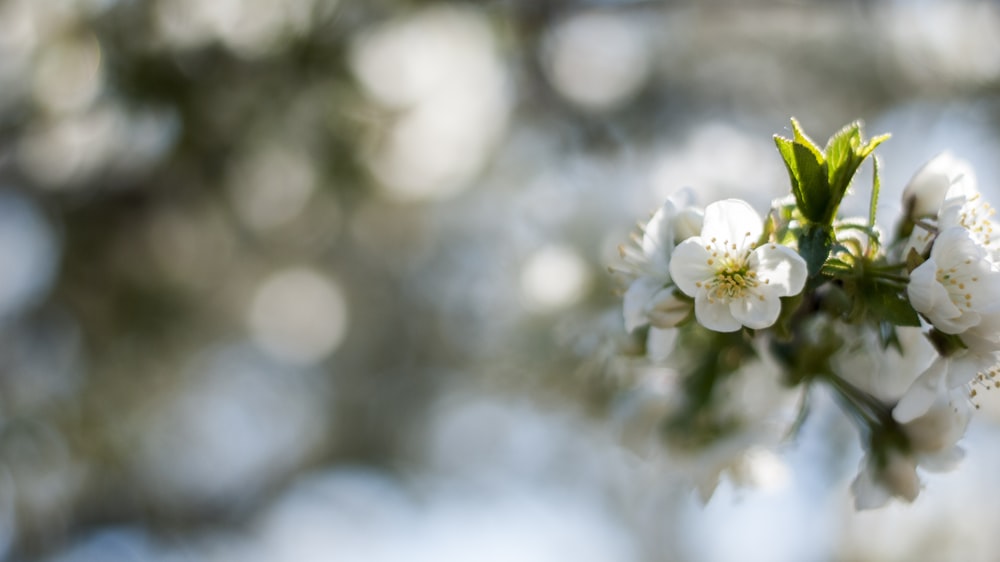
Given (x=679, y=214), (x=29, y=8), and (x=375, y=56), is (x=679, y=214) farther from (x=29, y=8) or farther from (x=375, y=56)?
(x=29, y=8)

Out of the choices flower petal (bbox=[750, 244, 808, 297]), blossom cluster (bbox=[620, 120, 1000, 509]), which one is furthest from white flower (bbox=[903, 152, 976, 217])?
flower petal (bbox=[750, 244, 808, 297])

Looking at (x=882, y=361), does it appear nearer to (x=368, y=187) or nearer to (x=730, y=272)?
(x=730, y=272)

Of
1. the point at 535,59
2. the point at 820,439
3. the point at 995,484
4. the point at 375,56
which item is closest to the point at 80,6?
the point at 375,56

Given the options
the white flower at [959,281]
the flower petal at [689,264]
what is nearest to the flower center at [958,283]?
the white flower at [959,281]

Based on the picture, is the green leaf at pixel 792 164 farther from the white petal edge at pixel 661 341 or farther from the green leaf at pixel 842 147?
the white petal edge at pixel 661 341

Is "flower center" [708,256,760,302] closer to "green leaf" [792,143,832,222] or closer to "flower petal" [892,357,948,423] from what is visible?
"green leaf" [792,143,832,222]
